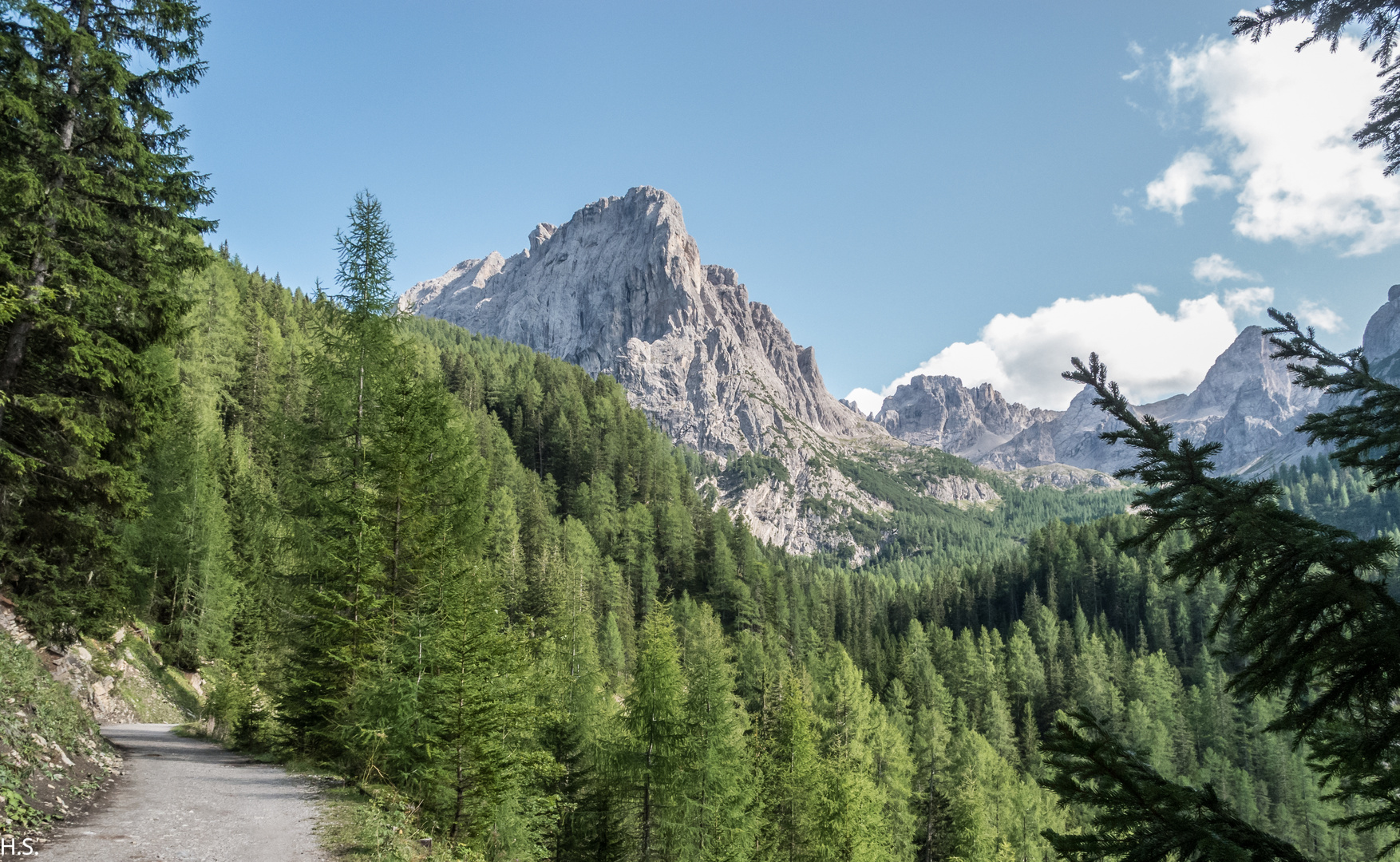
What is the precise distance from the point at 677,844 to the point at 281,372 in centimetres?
4287

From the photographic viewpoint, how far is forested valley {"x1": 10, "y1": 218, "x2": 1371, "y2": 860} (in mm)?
12531

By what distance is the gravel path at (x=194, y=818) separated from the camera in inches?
320

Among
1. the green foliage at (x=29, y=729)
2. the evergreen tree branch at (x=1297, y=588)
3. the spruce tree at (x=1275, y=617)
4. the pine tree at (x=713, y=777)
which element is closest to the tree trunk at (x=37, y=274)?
the green foliage at (x=29, y=729)

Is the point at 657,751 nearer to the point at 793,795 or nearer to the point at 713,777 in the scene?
the point at 713,777

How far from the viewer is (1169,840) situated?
414 centimetres

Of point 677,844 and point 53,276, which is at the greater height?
point 53,276

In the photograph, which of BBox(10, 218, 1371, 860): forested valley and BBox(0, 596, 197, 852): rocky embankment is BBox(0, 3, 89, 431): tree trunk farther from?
BBox(0, 596, 197, 852): rocky embankment

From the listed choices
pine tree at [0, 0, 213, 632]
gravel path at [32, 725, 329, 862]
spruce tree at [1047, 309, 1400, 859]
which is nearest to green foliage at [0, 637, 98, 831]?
gravel path at [32, 725, 329, 862]

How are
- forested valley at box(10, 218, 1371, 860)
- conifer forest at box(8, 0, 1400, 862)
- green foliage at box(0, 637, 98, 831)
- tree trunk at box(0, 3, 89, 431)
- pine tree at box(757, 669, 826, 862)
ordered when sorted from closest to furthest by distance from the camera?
conifer forest at box(8, 0, 1400, 862) → green foliage at box(0, 637, 98, 831) → forested valley at box(10, 218, 1371, 860) → tree trunk at box(0, 3, 89, 431) → pine tree at box(757, 669, 826, 862)

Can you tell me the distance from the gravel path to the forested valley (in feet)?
4.35

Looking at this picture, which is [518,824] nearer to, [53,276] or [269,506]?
[269,506]

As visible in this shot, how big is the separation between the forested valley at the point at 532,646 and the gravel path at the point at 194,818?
4.35 ft

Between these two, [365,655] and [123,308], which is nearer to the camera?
[365,655]

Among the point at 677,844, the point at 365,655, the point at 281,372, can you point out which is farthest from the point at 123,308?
the point at 281,372
